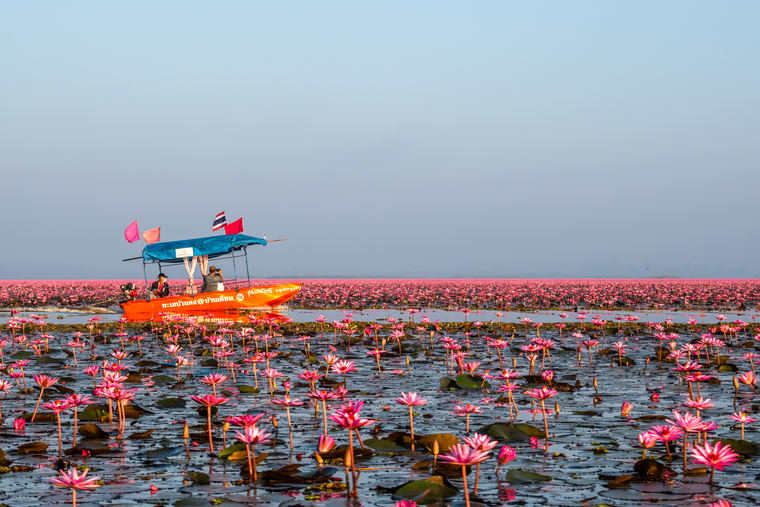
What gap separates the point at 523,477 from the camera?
456cm

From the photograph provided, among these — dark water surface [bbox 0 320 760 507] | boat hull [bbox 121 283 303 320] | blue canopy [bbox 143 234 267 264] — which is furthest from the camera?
boat hull [bbox 121 283 303 320]

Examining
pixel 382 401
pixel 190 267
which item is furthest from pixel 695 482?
pixel 190 267

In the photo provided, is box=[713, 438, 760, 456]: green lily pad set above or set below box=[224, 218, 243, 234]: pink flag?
below

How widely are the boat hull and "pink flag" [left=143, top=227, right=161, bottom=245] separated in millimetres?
2370

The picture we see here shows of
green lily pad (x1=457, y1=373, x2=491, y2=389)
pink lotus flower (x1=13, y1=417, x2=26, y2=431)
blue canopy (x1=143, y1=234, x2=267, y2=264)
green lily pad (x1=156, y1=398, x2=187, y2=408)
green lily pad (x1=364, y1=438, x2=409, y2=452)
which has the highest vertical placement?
blue canopy (x1=143, y1=234, x2=267, y2=264)

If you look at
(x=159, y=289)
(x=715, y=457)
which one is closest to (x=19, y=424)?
(x=715, y=457)

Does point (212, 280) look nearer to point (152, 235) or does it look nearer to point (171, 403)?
point (152, 235)

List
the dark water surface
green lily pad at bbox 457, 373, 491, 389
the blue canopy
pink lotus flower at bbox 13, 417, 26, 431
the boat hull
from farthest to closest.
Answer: the boat hull < the blue canopy < green lily pad at bbox 457, 373, 491, 389 < pink lotus flower at bbox 13, 417, 26, 431 < the dark water surface

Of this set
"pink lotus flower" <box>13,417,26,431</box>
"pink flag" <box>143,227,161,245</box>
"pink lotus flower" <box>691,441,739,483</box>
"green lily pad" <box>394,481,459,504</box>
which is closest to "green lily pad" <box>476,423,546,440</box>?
"green lily pad" <box>394,481,459,504</box>

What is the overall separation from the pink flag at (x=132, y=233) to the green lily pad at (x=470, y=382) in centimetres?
1993

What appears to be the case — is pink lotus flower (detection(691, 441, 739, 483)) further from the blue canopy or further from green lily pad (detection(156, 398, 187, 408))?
the blue canopy

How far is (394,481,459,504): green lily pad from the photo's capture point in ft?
13.7

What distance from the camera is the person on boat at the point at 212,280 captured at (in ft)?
87.0

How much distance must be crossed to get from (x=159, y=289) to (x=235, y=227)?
4.20 m
